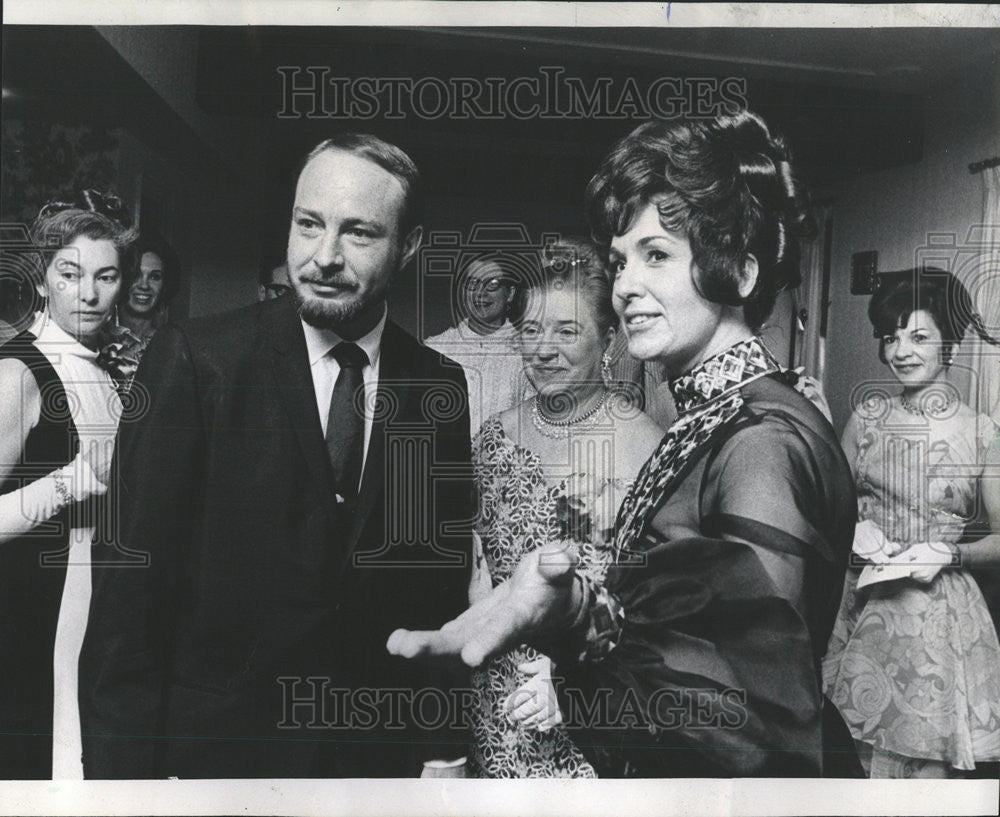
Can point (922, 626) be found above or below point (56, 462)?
below

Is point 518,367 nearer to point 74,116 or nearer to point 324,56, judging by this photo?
point 324,56

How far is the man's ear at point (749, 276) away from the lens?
323 cm

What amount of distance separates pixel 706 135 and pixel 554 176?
1.63 ft

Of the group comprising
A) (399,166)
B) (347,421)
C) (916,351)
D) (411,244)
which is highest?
(399,166)

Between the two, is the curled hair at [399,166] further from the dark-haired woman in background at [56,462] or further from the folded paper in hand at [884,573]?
the folded paper in hand at [884,573]

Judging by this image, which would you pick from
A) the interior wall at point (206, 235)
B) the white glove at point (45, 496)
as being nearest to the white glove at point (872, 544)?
the interior wall at point (206, 235)

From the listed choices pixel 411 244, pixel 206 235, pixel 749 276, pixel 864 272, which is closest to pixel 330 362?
pixel 411 244

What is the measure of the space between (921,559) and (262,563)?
2.09m

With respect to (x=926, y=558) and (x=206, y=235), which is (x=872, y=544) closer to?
(x=926, y=558)

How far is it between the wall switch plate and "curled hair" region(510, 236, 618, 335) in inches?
30.4

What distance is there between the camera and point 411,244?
323 centimetres

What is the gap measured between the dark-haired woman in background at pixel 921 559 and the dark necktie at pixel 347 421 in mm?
1549

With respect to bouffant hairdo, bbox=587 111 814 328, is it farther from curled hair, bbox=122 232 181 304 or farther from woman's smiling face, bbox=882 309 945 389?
curled hair, bbox=122 232 181 304

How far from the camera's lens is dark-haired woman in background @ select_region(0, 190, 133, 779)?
3.24 m
